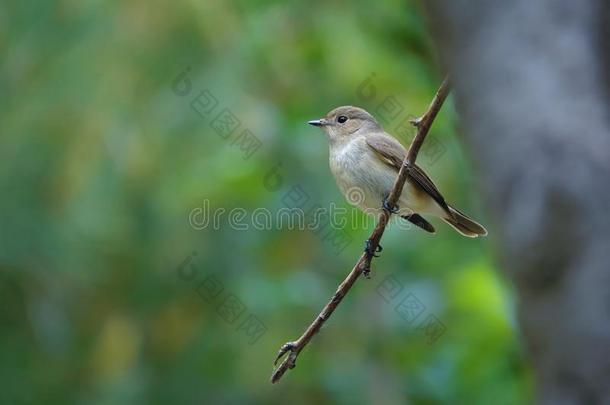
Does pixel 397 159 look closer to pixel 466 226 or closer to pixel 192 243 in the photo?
pixel 466 226

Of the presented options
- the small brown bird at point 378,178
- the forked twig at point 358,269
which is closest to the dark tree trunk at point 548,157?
the forked twig at point 358,269

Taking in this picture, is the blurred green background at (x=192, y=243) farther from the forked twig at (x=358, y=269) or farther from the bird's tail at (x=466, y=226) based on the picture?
the forked twig at (x=358, y=269)

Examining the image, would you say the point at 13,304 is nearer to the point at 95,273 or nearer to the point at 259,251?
the point at 95,273

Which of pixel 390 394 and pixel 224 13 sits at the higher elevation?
pixel 224 13

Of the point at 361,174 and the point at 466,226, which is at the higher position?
the point at 466,226

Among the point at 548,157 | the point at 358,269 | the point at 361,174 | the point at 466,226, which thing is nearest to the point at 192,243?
the point at 361,174

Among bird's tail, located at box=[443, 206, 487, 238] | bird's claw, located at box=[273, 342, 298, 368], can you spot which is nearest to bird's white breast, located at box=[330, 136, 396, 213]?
bird's tail, located at box=[443, 206, 487, 238]

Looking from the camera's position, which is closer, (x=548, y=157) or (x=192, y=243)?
(x=548, y=157)

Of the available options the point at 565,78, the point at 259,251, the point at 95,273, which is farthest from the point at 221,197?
the point at 565,78
